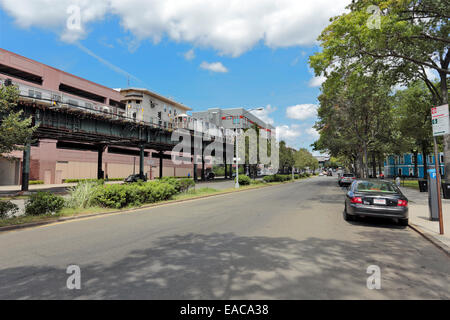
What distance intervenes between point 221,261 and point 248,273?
738 mm

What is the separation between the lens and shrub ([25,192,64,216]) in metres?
9.56

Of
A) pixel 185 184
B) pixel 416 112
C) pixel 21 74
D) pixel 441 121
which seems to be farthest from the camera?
pixel 21 74

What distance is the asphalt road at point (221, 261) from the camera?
11.8 feet

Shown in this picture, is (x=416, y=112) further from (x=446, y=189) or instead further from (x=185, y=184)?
(x=185, y=184)

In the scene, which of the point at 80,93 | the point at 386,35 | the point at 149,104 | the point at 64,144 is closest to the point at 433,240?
the point at 386,35

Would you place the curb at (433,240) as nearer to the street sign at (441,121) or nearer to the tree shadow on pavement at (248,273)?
the tree shadow on pavement at (248,273)

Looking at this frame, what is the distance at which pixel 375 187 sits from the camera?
8914 mm

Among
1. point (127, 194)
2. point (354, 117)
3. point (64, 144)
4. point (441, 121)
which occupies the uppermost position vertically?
point (354, 117)

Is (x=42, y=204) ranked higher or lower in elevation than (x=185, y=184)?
lower

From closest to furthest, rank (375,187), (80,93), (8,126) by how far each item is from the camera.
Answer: (375,187), (8,126), (80,93)

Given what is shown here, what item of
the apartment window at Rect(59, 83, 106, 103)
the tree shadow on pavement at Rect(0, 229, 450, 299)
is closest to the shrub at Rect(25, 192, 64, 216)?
the tree shadow on pavement at Rect(0, 229, 450, 299)
